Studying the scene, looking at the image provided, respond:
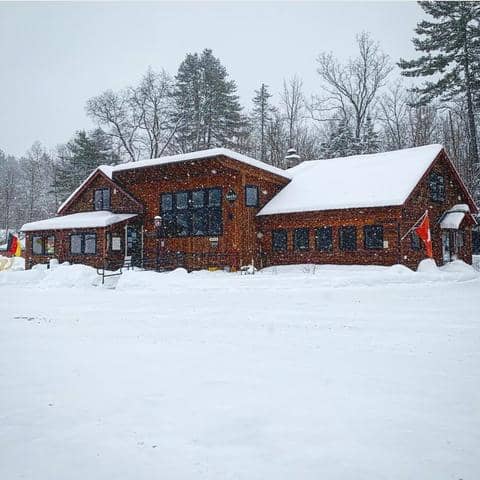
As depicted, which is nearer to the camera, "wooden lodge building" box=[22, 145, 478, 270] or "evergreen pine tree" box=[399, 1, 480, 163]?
"wooden lodge building" box=[22, 145, 478, 270]

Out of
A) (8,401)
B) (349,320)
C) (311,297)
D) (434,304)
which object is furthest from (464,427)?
(311,297)

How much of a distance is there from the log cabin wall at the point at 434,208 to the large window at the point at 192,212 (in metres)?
9.47

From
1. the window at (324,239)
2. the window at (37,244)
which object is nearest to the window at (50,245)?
the window at (37,244)

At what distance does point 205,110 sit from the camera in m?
45.9

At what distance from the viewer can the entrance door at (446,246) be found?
27328 mm

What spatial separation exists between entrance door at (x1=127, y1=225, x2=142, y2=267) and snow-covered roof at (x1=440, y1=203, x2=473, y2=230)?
1761 cm

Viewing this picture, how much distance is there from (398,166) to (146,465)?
933 inches


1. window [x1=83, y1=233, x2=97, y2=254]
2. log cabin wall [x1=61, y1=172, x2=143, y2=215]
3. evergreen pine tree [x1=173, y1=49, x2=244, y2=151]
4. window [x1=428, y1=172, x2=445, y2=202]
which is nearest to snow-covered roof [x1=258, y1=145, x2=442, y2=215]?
window [x1=428, y1=172, x2=445, y2=202]

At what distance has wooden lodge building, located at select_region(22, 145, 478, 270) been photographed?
909 inches

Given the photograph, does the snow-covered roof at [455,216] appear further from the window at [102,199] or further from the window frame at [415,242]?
the window at [102,199]

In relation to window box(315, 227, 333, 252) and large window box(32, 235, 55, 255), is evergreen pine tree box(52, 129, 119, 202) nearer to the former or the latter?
large window box(32, 235, 55, 255)

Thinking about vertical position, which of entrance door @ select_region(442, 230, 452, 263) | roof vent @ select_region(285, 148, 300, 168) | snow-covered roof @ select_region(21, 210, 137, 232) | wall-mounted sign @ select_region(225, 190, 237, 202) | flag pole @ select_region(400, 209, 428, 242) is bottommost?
entrance door @ select_region(442, 230, 452, 263)

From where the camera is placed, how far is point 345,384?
6426mm

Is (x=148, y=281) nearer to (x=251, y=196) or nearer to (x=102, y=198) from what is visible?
(x=251, y=196)
